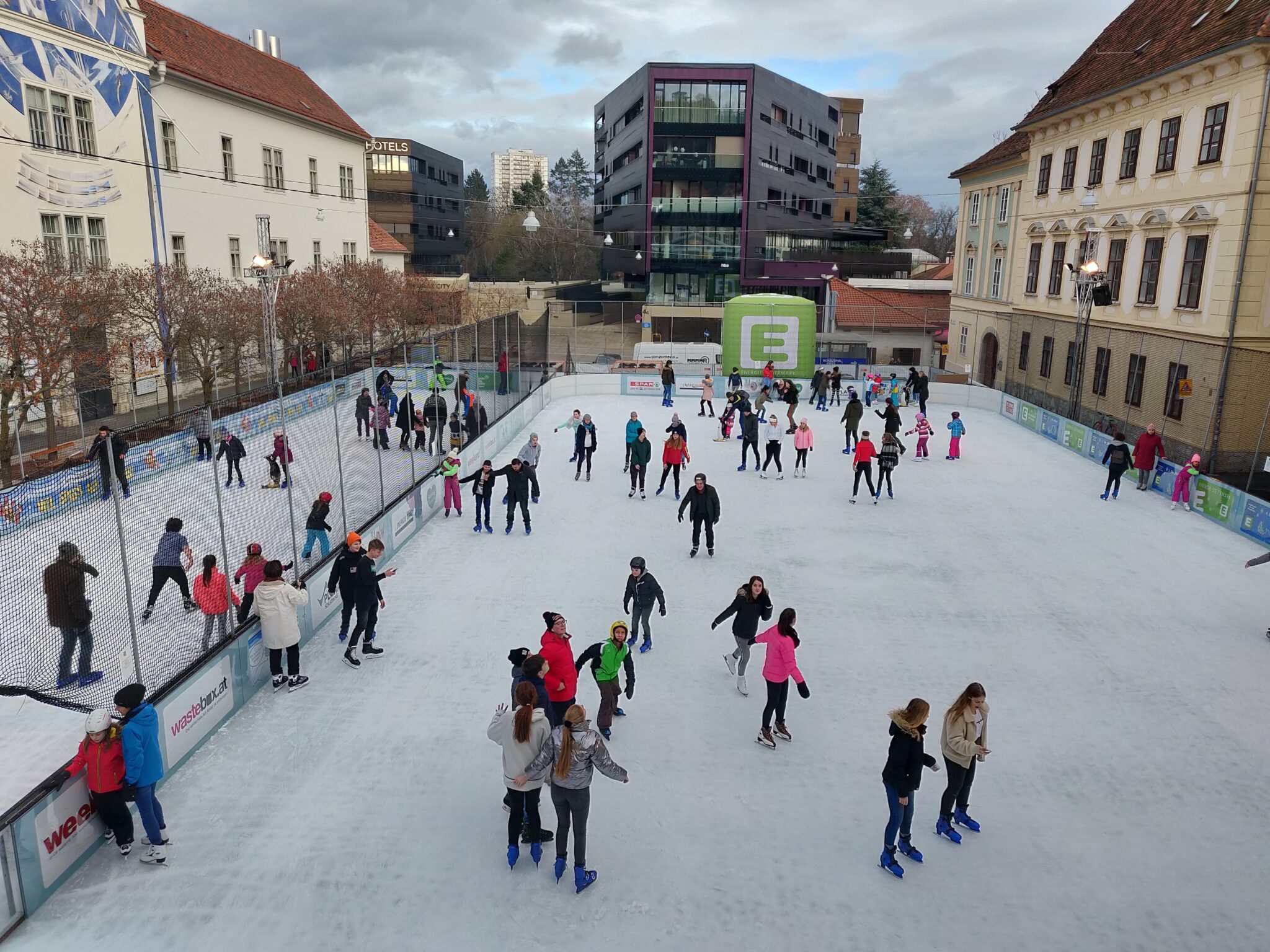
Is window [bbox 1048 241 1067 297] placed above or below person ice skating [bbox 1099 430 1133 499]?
above

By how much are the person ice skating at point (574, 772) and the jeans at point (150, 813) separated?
276 cm

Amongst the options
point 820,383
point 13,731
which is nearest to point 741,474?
point 820,383

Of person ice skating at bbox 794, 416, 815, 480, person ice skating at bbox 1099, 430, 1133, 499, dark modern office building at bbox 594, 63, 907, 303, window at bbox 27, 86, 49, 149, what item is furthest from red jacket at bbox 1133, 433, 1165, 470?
dark modern office building at bbox 594, 63, 907, 303

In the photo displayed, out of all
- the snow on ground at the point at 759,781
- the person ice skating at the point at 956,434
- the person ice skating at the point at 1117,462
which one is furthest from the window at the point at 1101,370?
the snow on ground at the point at 759,781

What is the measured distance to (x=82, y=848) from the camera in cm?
640

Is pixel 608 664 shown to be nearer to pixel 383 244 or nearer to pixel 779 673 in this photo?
pixel 779 673

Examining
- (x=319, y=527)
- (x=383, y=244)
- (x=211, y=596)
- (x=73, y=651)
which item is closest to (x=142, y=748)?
(x=211, y=596)

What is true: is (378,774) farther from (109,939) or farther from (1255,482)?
(1255,482)

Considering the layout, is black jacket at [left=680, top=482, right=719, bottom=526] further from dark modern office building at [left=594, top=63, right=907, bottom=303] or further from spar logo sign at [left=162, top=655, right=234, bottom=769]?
dark modern office building at [left=594, top=63, right=907, bottom=303]

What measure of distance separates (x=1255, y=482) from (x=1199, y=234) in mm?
6756

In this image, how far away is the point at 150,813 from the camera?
6.41 m

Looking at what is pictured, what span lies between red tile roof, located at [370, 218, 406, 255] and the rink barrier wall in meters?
37.8

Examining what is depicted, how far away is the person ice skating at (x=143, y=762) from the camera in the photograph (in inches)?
245

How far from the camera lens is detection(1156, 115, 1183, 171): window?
23.2m
